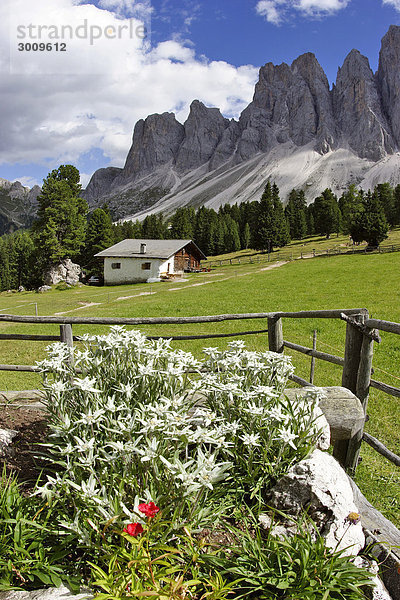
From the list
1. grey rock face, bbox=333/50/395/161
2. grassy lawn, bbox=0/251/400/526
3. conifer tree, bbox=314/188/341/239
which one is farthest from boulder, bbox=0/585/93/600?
grey rock face, bbox=333/50/395/161

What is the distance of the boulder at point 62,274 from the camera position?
50.5 metres

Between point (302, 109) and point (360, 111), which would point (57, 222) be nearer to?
point (360, 111)

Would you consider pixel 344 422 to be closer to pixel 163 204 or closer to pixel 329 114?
pixel 163 204

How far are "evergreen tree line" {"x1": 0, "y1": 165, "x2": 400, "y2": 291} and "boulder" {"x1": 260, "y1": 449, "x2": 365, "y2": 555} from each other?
1981 inches

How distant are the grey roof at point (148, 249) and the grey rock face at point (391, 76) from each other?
16540 cm

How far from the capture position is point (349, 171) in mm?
156375

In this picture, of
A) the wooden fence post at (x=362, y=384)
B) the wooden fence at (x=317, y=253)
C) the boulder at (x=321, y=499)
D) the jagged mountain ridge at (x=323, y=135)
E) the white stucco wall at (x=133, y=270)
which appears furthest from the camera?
the jagged mountain ridge at (x=323, y=135)

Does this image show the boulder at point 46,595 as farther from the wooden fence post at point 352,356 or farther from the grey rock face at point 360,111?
the grey rock face at point 360,111

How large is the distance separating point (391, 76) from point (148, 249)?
189 m

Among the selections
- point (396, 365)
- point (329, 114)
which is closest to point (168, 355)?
point (396, 365)

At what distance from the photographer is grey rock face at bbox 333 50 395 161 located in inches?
6501

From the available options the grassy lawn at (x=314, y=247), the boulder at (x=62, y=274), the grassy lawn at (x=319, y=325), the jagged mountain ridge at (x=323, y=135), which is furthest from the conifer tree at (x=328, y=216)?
the jagged mountain ridge at (x=323, y=135)

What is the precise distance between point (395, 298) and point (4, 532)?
61.4 feet

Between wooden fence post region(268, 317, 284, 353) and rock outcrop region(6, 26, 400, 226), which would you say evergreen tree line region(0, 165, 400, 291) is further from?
rock outcrop region(6, 26, 400, 226)
